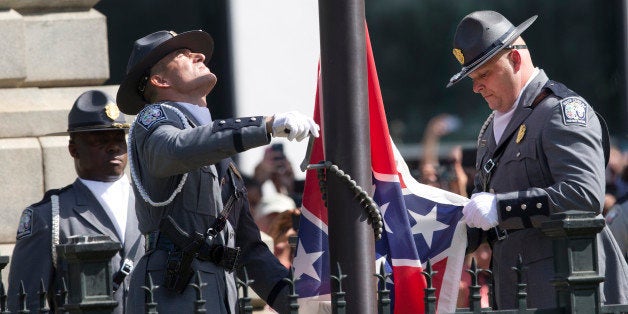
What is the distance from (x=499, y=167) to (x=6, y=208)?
2487 millimetres

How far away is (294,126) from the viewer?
4.99 meters

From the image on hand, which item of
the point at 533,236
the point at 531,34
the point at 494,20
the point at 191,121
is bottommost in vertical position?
the point at 533,236

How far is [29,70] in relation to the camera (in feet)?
24.9

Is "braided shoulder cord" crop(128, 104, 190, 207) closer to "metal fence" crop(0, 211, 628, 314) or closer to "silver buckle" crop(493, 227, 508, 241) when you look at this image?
"metal fence" crop(0, 211, 628, 314)

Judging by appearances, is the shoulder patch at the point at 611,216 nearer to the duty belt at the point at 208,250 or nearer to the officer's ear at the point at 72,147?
the officer's ear at the point at 72,147

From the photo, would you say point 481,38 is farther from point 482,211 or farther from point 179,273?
point 179,273

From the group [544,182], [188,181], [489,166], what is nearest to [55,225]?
[188,181]

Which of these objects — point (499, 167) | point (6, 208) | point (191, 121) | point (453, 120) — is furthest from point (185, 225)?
point (453, 120)

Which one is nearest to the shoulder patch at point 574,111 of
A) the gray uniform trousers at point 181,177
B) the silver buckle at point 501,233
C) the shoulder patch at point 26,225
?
the silver buckle at point 501,233

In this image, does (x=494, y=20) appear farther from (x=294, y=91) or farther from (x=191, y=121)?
(x=294, y=91)

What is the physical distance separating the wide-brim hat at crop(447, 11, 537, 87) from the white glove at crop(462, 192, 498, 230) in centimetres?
47

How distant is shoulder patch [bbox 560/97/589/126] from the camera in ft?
18.9

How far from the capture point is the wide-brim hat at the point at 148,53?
18.6 ft

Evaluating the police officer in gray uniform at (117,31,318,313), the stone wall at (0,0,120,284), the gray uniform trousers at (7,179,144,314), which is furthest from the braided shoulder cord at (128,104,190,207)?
the stone wall at (0,0,120,284)
